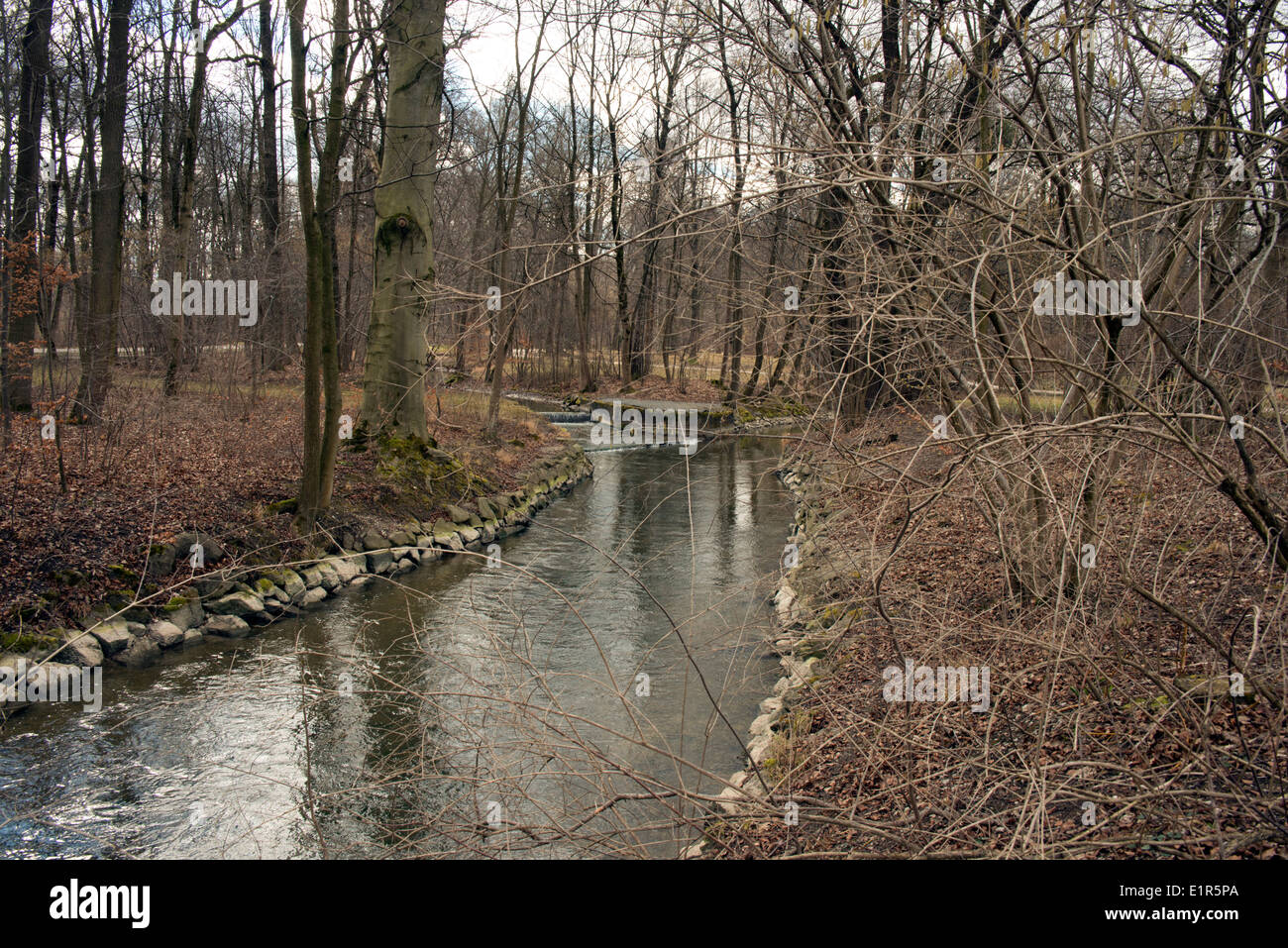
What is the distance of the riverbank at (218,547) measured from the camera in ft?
24.0

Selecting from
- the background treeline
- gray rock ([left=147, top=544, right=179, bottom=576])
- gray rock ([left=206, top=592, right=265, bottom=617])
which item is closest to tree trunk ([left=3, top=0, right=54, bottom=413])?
the background treeline

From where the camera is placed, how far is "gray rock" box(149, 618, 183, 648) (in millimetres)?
7785

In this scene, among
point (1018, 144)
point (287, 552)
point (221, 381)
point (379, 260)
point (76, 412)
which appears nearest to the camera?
point (1018, 144)

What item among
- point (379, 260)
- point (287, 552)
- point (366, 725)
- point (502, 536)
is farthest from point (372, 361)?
point (366, 725)

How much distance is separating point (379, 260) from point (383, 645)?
269 inches

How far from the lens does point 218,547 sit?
9.26 metres

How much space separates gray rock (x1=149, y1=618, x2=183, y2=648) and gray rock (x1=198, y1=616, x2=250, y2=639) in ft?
0.97

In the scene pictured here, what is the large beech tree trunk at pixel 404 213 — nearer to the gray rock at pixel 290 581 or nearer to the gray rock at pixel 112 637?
the gray rock at pixel 290 581

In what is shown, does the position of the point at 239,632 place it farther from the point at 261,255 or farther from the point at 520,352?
the point at 520,352

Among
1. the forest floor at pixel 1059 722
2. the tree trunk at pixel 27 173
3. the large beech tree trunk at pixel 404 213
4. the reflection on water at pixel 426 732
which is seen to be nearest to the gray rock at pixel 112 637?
the reflection on water at pixel 426 732

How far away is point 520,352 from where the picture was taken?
34.2 metres

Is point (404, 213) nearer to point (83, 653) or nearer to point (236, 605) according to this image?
point (236, 605)

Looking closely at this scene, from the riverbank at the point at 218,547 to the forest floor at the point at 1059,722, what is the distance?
84.5 inches
